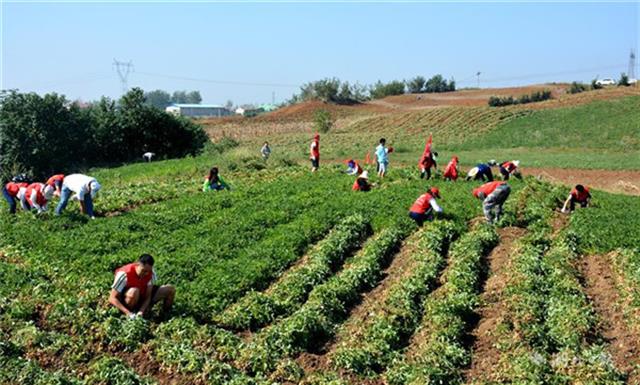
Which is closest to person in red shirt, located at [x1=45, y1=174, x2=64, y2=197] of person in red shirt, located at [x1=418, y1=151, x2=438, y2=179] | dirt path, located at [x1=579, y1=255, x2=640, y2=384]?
person in red shirt, located at [x1=418, y1=151, x2=438, y2=179]

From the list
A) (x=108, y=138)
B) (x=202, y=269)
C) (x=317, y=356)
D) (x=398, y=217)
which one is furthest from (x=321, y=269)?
(x=108, y=138)

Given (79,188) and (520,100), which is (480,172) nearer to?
(79,188)

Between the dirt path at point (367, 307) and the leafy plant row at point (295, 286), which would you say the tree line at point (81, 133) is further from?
the dirt path at point (367, 307)

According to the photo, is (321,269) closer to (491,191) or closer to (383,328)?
(383,328)

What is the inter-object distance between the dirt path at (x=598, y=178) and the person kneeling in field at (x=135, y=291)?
21.6 meters

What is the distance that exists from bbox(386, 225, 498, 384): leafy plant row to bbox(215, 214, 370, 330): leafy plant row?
2.45m

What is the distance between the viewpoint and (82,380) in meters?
8.66

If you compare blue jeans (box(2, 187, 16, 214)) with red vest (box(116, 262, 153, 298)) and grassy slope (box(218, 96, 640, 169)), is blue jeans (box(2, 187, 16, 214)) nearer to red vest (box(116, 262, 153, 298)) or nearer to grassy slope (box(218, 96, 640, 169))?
red vest (box(116, 262, 153, 298))

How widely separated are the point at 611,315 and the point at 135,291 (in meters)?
8.51

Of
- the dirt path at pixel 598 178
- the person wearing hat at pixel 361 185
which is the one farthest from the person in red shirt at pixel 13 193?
the dirt path at pixel 598 178

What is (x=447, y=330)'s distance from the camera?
995cm

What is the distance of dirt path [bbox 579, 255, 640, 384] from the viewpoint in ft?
30.9

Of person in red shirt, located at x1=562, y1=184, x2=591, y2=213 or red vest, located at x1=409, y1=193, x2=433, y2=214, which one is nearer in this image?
red vest, located at x1=409, y1=193, x2=433, y2=214

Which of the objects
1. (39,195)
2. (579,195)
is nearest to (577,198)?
(579,195)
